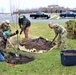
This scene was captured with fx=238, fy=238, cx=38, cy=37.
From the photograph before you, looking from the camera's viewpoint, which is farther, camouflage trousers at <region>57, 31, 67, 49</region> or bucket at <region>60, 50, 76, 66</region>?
camouflage trousers at <region>57, 31, 67, 49</region>

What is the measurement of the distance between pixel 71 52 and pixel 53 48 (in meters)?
2.09

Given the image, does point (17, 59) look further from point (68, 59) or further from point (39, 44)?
point (39, 44)

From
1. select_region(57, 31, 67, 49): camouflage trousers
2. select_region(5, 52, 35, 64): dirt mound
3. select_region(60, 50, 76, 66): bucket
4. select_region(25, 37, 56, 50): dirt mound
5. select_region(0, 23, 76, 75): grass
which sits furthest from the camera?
select_region(25, 37, 56, 50): dirt mound

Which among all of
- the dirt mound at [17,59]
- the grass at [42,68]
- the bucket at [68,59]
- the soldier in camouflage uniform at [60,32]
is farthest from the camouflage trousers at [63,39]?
the bucket at [68,59]

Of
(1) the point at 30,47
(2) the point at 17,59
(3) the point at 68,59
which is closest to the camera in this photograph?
(3) the point at 68,59

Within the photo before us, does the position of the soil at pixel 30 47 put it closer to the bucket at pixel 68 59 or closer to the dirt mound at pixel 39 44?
the dirt mound at pixel 39 44

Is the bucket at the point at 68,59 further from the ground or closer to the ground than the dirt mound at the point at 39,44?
further from the ground

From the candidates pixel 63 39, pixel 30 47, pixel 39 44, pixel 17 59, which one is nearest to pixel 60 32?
pixel 63 39

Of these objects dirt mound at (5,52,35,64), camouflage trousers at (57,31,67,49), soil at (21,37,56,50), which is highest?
camouflage trousers at (57,31,67,49)

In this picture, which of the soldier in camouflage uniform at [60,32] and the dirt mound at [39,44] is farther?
the dirt mound at [39,44]

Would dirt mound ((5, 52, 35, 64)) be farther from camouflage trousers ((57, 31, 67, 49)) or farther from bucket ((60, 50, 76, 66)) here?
camouflage trousers ((57, 31, 67, 49))

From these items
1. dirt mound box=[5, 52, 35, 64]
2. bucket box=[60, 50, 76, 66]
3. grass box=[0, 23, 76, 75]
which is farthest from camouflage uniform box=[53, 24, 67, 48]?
bucket box=[60, 50, 76, 66]

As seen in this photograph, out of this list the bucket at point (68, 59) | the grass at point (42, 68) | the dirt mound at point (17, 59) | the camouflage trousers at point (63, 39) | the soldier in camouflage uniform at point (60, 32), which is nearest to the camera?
the grass at point (42, 68)

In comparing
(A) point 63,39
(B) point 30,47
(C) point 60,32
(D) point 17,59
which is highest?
(C) point 60,32
